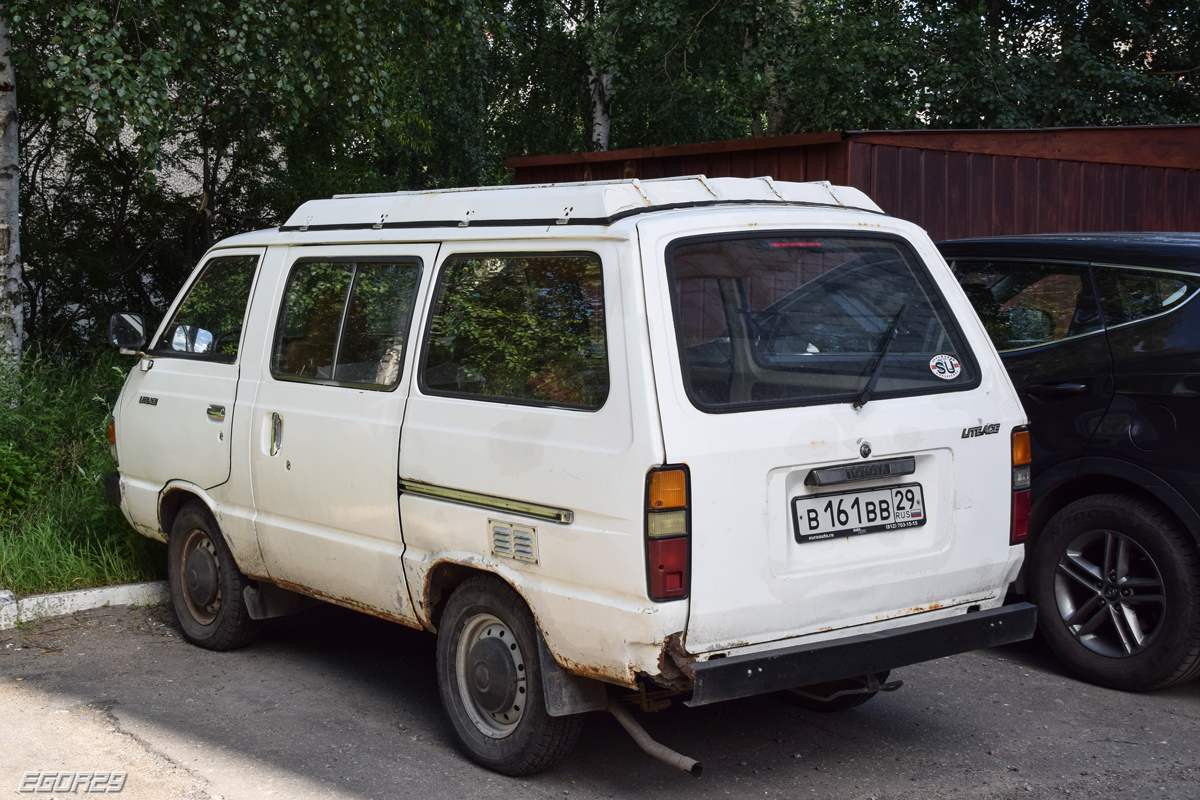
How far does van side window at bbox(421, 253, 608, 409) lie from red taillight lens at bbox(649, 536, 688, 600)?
498 mm

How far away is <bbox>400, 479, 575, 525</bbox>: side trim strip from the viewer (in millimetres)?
3648

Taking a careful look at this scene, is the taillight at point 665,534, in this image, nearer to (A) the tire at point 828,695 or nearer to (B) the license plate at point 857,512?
(B) the license plate at point 857,512

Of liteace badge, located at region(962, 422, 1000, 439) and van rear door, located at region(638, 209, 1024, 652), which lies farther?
liteace badge, located at region(962, 422, 1000, 439)

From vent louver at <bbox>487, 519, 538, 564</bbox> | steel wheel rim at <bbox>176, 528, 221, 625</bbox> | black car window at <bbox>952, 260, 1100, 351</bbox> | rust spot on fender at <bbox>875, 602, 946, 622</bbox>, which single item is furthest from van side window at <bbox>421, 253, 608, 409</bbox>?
black car window at <bbox>952, 260, 1100, 351</bbox>

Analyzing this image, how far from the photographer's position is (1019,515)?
4.13m

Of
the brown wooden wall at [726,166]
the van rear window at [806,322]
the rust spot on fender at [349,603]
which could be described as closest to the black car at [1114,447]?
the van rear window at [806,322]

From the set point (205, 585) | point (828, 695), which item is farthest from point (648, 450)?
point (205, 585)

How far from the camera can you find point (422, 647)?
18.8ft

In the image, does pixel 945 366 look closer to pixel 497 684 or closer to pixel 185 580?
pixel 497 684

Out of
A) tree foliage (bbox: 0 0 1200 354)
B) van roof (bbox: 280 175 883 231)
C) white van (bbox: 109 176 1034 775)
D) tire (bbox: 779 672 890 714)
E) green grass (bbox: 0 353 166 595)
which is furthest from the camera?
tree foliage (bbox: 0 0 1200 354)

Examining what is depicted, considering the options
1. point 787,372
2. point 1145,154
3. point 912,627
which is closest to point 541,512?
point 787,372

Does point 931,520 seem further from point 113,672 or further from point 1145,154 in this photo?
point 1145,154

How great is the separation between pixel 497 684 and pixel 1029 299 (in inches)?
127

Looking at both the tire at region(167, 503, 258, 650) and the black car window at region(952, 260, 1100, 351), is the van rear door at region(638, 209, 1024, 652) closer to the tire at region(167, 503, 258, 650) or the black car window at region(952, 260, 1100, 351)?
the black car window at region(952, 260, 1100, 351)
